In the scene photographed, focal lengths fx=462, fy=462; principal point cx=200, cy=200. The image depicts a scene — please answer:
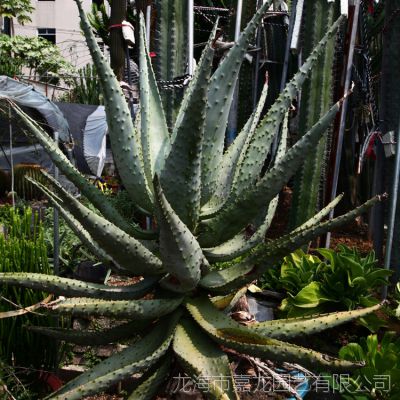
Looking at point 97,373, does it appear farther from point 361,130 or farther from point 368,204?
point 361,130

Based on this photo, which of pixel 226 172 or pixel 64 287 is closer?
pixel 64 287

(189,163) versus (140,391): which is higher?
(189,163)

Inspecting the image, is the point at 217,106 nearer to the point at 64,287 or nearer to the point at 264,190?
the point at 264,190

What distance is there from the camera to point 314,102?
12.8ft

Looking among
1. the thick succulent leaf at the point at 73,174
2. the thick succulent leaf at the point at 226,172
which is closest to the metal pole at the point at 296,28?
the thick succulent leaf at the point at 226,172

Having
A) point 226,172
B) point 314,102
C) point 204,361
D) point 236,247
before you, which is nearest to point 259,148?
point 226,172

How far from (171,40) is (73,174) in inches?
77.3

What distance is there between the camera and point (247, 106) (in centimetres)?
491

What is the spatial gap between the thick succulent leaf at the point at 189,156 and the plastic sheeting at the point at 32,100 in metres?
8.17

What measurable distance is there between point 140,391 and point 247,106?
4.00m

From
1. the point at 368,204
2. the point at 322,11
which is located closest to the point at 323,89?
the point at 322,11

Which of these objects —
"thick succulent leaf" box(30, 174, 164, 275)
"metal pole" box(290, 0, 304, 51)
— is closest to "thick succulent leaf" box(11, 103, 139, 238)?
"thick succulent leaf" box(30, 174, 164, 275)

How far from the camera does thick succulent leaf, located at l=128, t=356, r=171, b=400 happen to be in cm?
127

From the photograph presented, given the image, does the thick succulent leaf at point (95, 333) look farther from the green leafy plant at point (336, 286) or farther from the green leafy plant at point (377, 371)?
the green leafy plant at point (336, 286)
